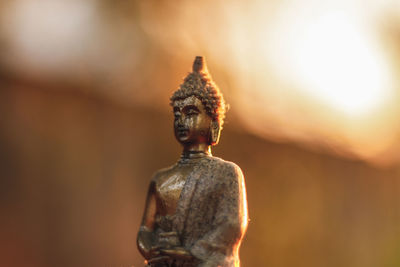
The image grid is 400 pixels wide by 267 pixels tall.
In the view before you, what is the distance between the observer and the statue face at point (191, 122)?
2824 millimetres

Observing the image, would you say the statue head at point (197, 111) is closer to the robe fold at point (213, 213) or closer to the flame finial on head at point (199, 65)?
the flame finial on head at point (199, 65)

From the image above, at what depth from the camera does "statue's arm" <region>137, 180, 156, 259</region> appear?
275cm

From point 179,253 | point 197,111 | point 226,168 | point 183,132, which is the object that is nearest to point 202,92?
point 197,111

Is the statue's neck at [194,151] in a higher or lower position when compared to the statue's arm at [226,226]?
higher

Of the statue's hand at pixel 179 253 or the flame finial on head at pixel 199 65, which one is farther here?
the flame finial on head at pixel 199 65

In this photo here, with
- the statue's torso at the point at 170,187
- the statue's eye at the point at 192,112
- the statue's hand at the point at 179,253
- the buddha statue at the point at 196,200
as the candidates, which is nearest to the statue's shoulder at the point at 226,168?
the buddha statue at the point at 196,200

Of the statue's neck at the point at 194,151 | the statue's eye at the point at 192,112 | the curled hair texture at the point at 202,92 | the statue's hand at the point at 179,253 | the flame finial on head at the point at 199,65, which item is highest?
the flame finial on head at the point at 199,65

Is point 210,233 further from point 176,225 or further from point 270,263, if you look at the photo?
point 270,263

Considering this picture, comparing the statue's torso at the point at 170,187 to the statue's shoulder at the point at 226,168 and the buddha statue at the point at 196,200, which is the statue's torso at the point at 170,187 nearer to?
the buddha statue at the point at 196,200

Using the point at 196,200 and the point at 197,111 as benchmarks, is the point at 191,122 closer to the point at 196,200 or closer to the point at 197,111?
the point at 197,111

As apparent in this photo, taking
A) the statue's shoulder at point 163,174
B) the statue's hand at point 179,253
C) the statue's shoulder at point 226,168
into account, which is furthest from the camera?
the statue's shoulder at point 163,174

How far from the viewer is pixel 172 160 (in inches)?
197

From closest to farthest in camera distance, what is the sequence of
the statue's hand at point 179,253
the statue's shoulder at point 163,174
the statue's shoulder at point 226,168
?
the statue's hand at point 179,253 < the statue's shoulder at point 226,168 < the statue's shoulder at point 163,174

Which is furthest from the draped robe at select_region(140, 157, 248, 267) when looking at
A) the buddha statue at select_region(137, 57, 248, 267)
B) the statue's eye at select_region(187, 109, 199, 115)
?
the statue's eye at select_region(187, 109, 199, 115)
